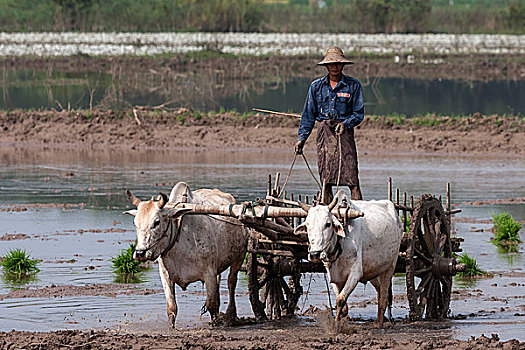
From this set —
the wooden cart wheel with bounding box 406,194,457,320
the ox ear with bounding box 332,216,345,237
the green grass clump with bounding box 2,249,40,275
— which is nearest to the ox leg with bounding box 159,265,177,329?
the ox ear with bounding box 332,216,345,237

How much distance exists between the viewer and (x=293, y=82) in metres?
45.9

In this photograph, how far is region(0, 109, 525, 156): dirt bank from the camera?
2444 centimetres

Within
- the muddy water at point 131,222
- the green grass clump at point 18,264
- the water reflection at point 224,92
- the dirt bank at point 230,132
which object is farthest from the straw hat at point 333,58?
the water reflection at point 224,92

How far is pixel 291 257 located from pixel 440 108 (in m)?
25.1

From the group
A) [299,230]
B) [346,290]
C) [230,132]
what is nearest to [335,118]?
[299,230]

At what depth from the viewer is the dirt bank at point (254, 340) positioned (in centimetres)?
800

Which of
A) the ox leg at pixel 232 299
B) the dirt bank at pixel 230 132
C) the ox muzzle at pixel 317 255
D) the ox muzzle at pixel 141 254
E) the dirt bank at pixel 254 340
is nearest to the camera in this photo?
the dirt bank at pixel 254 340

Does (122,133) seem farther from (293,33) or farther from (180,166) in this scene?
(293,33)

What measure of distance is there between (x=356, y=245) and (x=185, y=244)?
5.03ft

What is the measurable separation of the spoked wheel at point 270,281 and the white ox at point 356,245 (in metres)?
0.80

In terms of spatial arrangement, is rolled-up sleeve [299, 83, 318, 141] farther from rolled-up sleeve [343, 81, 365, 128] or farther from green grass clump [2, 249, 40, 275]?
green grass clump [2, 249, 40, 275]

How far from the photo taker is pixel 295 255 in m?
9.66

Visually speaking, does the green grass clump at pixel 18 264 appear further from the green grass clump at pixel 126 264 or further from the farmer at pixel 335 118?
the farmer at pixel 335 118

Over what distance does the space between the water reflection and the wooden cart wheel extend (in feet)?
62.8
